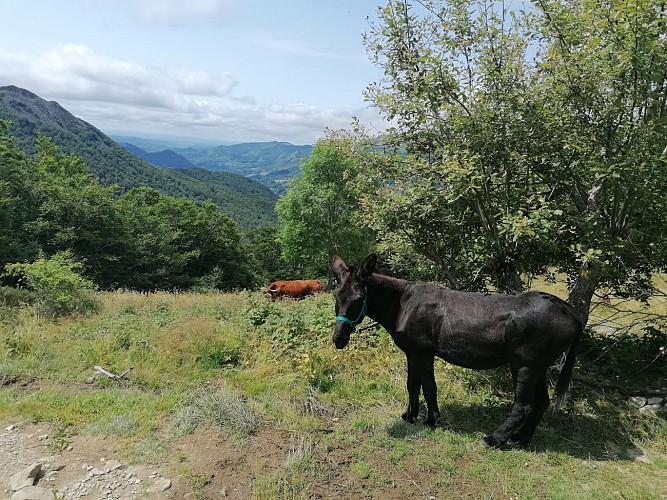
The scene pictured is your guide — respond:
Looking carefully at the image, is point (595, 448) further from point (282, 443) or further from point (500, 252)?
Answer: point (282, 443)

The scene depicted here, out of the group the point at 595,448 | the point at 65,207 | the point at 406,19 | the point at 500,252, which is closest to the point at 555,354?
the point at 595,448

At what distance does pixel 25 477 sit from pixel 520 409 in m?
5.80

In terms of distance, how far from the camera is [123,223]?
4462cm

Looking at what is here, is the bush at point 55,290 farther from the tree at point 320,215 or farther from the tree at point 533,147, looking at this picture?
the tree at point 320,215

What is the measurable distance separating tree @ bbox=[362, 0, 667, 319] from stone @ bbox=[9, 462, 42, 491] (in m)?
5.82

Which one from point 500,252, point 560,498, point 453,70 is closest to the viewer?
point 560,498

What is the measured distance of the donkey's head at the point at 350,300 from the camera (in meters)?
5.59

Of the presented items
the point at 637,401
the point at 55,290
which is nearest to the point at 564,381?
the point at 637,401

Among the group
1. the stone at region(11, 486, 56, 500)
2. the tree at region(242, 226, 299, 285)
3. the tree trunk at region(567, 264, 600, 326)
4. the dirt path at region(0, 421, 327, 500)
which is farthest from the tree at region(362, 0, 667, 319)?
the tree at region(242, 226, 299, 285)

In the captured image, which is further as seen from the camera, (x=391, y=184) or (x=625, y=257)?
(x=391, y=184)

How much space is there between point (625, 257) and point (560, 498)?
4.03 m

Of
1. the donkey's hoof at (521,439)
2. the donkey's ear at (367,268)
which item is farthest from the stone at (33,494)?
the donkey's hoof at (521,439)

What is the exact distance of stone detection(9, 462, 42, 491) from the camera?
439 cm

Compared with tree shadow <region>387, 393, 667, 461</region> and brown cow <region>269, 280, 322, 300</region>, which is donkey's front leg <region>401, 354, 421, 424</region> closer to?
tree shadow <region>387, 393, 667, 461</region>
